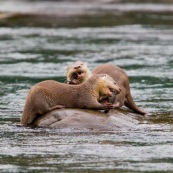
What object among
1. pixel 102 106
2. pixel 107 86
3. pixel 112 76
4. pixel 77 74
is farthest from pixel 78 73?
pixel 102 106

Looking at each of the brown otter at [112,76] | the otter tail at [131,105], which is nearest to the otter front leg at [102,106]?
the brown otter at [112,76]

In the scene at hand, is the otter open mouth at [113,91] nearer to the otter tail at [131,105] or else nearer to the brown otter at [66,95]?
the brown otter at [66,95]

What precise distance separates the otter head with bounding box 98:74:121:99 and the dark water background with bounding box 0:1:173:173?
21.4 inches

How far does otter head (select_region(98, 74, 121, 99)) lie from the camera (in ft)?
50.5

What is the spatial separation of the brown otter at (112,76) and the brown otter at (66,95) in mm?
370

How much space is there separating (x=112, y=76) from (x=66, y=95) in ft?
5.51

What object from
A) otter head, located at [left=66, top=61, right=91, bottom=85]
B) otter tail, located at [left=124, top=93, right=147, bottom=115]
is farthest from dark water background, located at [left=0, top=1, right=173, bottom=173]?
otter head, located at [left=66, top=61, right=91, bottom=85]

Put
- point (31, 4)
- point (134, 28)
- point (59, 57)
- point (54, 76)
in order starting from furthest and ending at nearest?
point (31, 4) < point (134, 28) < point (59, 57) < point (54, 76)

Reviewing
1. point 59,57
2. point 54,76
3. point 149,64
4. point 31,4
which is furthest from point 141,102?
point 31,4

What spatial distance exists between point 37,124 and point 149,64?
1120 centimetres

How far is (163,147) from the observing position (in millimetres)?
13102

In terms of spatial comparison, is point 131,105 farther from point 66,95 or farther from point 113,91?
point 66,95

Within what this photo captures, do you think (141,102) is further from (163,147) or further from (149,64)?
(149,64)

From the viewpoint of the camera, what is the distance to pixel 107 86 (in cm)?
1540
